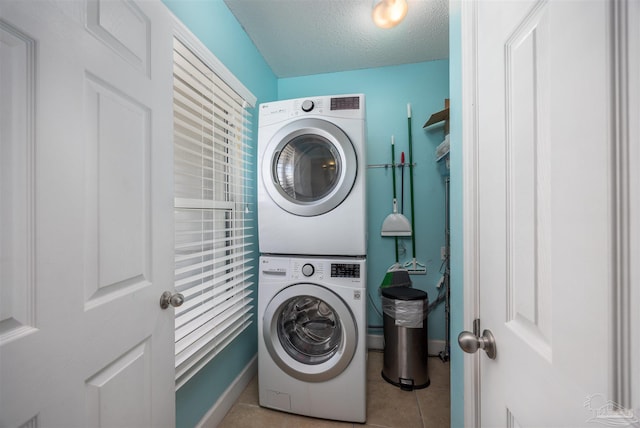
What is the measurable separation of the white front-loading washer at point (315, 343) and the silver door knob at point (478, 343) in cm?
83

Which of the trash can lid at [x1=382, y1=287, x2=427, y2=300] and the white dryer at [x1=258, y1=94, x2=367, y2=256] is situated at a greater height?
the white dryer at [x1=258, y1=94, x2=367, y2=256]

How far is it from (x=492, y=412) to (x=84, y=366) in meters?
0.97

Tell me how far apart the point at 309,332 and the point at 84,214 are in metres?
1.44

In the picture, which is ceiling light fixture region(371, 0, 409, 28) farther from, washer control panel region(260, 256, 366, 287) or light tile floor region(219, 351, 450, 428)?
light tile floor region(219, 351, 450, 428)

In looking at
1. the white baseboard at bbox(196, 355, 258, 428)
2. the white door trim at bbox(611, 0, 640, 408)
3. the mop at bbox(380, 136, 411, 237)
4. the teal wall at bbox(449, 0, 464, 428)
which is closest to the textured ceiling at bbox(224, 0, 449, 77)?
the teal wall at bbox(449, 0, 464, 428)

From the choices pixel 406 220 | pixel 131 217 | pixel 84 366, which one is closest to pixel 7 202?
pixel 131 217

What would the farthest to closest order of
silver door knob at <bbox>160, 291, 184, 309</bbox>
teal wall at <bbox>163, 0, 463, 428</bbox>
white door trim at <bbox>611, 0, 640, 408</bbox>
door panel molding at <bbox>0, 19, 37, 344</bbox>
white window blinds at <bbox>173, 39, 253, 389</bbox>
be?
teal wall at <bbox>163, 0, 463, 428</bbox>, white window blinds at <bbox>173, 39, 253, 389</bbox>, silver door knob at <bbox>160, 291, 184, 309</bbox>, door panel molding at <bbox>0, 19, 37, 344</bbox>, white door trim at <bbox>611, 0, 640, 408</bbox>

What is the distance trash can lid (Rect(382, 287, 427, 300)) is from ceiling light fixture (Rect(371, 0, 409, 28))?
1689 millimetres

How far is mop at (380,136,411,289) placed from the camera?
2.07 m

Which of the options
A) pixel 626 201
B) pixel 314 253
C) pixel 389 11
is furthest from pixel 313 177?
pixel 626 201

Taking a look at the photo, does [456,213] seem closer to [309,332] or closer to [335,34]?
[309,332]

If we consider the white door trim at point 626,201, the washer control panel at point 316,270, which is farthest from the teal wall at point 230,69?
the white door trim at point 626,201

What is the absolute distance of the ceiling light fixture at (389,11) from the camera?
1379 mm

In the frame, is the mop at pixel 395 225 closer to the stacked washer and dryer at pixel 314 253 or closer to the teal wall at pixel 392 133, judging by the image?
the teal wall at pixel 392 133
